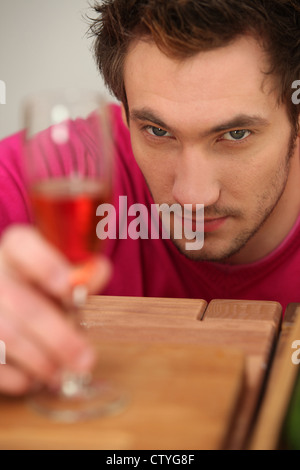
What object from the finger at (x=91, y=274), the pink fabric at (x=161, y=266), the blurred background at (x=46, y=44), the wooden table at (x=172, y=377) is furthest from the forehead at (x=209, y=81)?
the blurred background at (x=46, y=44)

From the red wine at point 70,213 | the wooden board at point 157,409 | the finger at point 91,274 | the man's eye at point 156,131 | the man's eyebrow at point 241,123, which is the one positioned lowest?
the wooden board at point 157,409

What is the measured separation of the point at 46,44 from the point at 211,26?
1680mm

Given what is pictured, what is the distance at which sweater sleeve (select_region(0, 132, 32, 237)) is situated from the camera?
1718mm

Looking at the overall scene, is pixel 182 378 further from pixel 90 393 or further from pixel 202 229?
pixel 202 229

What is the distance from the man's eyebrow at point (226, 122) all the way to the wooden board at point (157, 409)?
2.43 ft

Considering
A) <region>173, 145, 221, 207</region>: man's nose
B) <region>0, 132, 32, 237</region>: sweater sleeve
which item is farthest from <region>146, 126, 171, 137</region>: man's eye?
<region>0, 132, 32, 237</region>: sweater sleeve

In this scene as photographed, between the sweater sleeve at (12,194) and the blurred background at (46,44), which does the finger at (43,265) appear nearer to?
the sweater sleeve at (12,194)

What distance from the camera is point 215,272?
172 cm

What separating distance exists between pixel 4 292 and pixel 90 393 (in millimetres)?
142

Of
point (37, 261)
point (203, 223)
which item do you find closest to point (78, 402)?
point (37, 261)

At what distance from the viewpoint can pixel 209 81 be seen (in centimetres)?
134

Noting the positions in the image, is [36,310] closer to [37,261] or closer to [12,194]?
[37,261]

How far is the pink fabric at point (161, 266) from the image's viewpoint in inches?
67.3

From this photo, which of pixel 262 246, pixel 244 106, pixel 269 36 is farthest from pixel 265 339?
pixel 262 246
